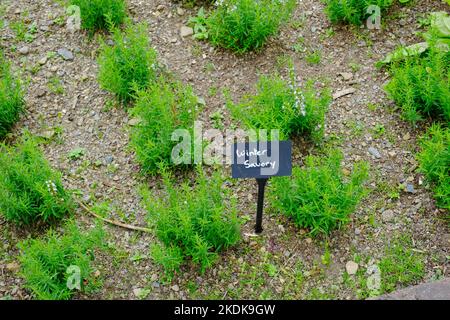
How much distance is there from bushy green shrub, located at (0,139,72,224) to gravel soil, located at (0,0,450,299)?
161mm

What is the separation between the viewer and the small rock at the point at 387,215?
397cm

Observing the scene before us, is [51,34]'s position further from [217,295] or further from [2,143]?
[217,295]

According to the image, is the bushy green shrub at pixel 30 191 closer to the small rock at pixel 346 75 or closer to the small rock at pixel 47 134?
the small rock at pixel 47 134

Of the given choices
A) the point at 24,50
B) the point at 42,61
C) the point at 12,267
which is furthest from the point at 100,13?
the point at 12,267

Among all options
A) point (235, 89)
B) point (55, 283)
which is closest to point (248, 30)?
point (235, 89)

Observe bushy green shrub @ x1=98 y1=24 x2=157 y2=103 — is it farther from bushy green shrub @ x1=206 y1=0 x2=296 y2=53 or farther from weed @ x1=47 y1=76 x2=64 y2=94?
bushy green shrub @ x1=206 y1=0 x2=296 y2=53

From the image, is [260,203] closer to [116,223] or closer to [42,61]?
[116,223]

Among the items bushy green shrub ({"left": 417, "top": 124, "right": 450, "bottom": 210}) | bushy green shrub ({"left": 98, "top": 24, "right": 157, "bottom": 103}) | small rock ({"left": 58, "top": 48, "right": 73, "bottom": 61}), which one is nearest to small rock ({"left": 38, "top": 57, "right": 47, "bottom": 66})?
small rock ({"left": 58, "top": 48, "right": 73, "bottom": 61})

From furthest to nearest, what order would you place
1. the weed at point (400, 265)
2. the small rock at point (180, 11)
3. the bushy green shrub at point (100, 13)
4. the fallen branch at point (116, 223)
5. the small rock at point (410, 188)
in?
the small rock at point (180, 11) → the bushy green shrub at point (100, 13) → the small rock at point (410, 188) → the fallen branch at point (116, 223) → the weed at point (400, 265)

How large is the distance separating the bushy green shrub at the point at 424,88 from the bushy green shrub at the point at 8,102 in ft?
9.12

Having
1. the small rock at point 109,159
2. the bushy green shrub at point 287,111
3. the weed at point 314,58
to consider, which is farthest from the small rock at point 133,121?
the weed at point 314,58

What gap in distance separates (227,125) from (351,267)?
1.41 m

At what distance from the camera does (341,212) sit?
379cm

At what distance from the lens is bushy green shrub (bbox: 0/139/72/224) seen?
3801mm
